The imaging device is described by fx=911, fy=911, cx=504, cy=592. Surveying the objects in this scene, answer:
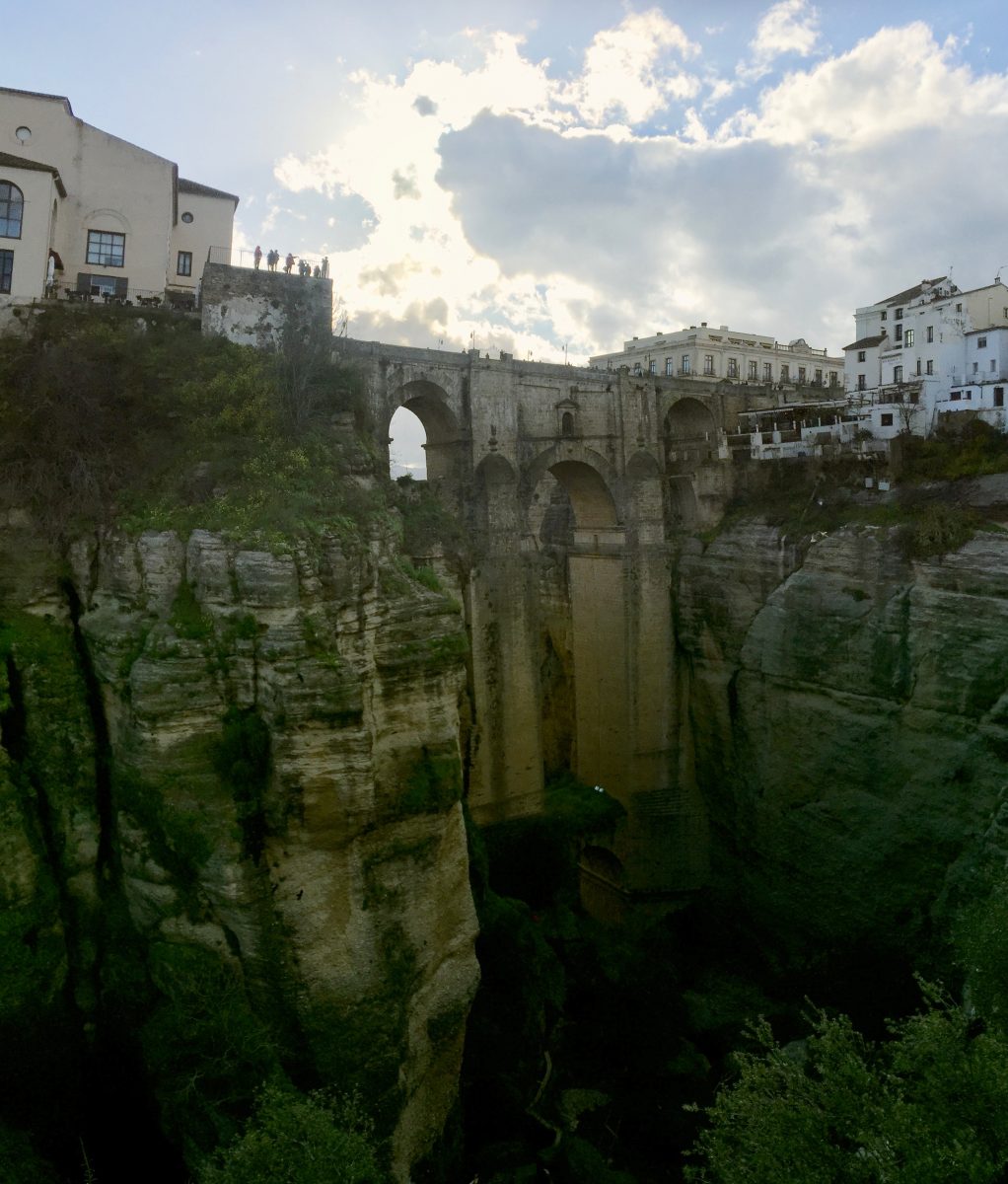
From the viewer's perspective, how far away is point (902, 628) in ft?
75.6

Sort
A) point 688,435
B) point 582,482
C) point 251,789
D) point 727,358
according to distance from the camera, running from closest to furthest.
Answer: point 251,789, point 582,482, point 688,435, point 727,358

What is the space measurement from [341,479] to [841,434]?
18.9m

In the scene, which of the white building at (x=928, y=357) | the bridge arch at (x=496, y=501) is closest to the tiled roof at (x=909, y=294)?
the white building at (x=928, y=357)

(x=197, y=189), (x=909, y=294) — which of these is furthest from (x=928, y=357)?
(x=197, y=189)

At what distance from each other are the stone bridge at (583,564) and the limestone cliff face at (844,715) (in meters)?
1.32

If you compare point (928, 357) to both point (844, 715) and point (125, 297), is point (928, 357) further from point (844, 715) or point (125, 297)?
point (125, 297)

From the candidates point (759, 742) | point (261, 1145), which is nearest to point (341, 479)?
point (261, 1145)

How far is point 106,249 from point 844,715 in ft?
73.5

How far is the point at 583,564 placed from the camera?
29.8 metres

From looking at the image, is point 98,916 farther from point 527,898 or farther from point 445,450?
point 445,450

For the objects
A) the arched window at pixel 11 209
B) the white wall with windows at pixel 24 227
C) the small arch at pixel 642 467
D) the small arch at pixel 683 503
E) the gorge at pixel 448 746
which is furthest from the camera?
the small arch at pixel 683 503

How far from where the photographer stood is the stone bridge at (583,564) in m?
24.8

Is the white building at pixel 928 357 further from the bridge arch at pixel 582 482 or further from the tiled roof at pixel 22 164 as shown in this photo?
the tiled roof at pixel 22 164

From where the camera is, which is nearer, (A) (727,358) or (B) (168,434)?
(B) (168,434)
